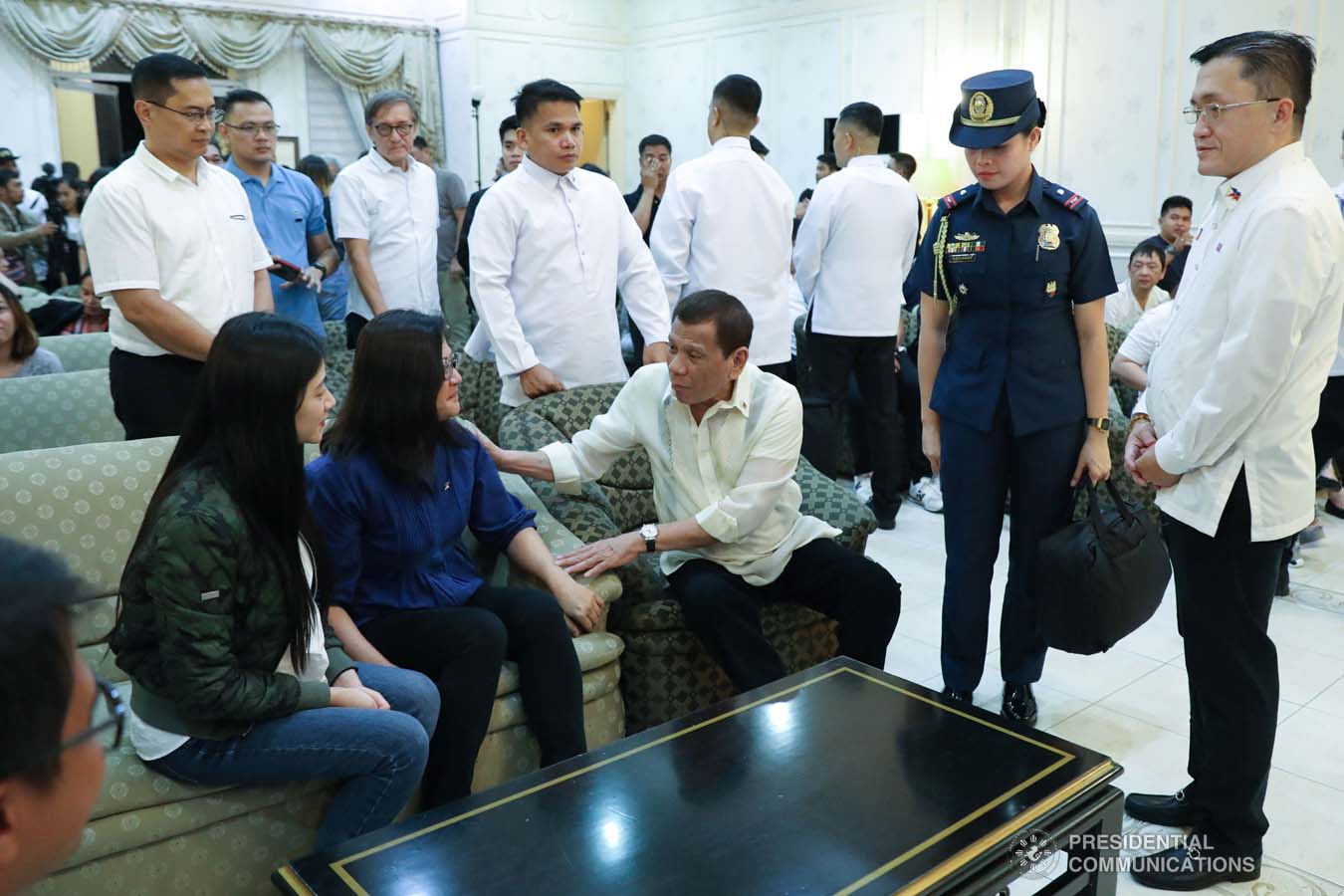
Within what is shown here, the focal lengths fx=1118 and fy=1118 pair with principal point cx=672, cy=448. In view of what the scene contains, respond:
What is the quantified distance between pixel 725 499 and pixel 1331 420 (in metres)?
2.25

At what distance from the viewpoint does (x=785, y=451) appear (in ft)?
8.22

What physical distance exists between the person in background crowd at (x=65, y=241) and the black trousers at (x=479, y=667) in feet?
17.6

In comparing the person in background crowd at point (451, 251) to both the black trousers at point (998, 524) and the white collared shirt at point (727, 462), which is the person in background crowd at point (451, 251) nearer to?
the white collared shirt at point (727, 462)

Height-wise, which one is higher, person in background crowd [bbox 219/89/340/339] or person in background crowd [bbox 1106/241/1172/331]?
person in background crowd [bbox 219/89/340/339]

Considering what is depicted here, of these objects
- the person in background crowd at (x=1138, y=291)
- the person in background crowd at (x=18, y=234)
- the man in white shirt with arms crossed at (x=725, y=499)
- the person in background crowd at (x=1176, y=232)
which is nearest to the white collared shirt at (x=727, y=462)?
the man in white shirt with arms crossed at (x=725, y=499)

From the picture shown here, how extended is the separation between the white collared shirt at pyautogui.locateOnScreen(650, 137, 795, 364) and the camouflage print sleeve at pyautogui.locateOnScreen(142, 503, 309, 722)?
2375mm

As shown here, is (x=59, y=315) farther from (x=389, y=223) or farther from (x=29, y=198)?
(x=29, y=198)

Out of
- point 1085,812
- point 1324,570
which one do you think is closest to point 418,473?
point 1085,812

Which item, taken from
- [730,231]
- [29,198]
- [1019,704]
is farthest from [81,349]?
[29,198]

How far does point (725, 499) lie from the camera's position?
2479mm

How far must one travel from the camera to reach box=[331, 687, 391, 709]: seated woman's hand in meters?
1.88

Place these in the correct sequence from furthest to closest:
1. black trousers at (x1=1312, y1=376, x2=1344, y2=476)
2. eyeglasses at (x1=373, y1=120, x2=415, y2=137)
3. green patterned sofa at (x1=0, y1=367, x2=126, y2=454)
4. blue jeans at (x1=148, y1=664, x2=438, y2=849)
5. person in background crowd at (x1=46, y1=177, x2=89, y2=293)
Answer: person in background crowd at (x1=46, y1=177, x2=89, y2=293)
eyeglasses at (x1=373, y1=120, x2=415, y2=137)
black trousers at (x1=1312, y1=376, x2=1344, y2=476)
green patterned sofa at (x1=0, y1=367, x2=126, y2=454)
blue jeans at (x1=148, y1=664, x2=438, y2=849)

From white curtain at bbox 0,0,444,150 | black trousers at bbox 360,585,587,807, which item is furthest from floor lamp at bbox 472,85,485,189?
black trousers at bbox 360,585,587,807

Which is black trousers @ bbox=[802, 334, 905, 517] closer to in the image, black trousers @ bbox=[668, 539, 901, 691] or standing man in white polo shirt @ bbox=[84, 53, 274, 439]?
black trousers @ bbox=[668, 539, 901, 691]
